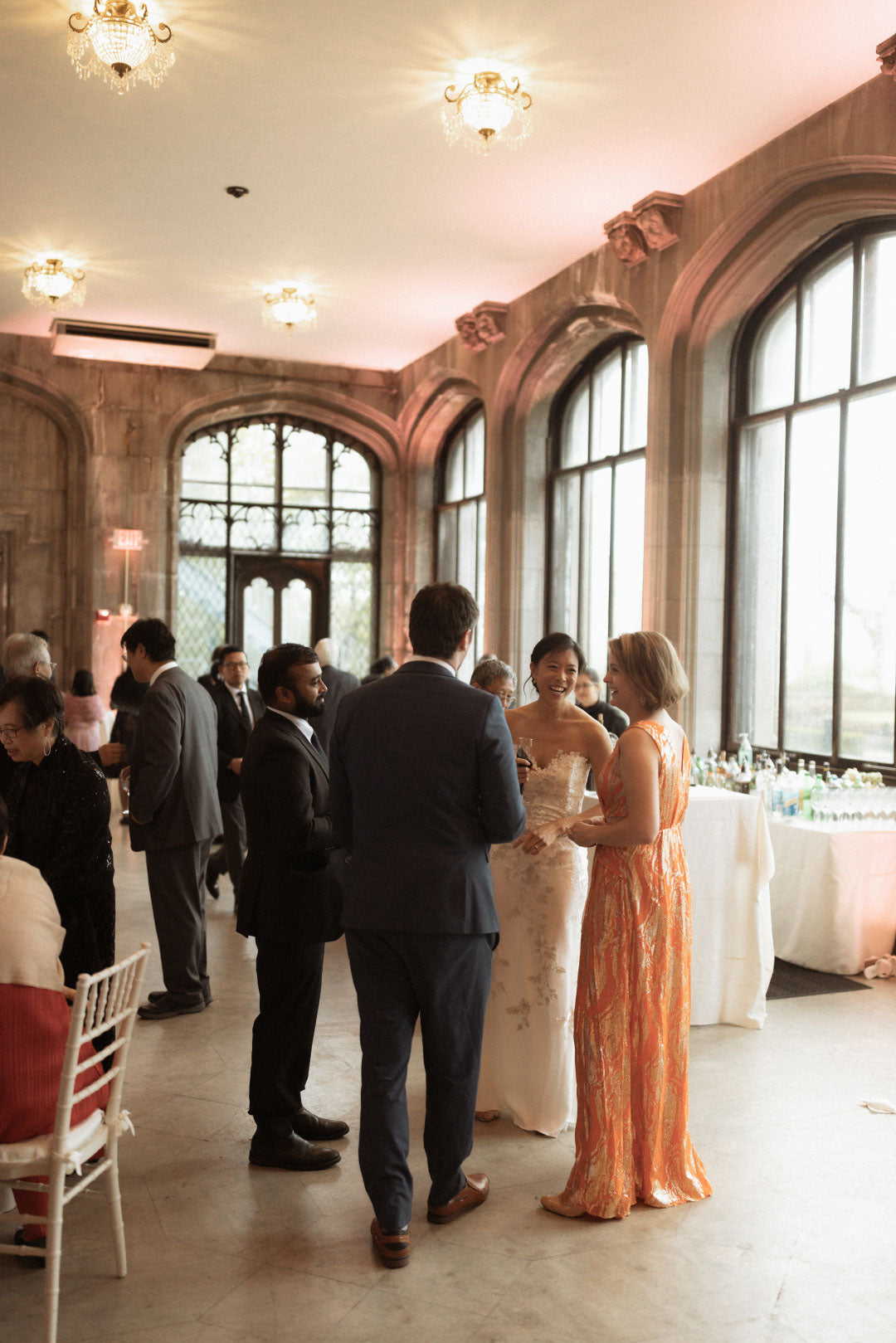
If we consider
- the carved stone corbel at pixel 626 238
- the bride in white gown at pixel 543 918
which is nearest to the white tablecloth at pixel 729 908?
the bride in white gown at pixel 543 918

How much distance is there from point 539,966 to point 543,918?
6.5 inches

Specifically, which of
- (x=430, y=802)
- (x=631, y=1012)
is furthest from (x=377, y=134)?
(x=631, y=1012)

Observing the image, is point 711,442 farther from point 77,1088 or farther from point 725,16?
point 77,1088

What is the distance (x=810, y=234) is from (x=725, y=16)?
203 centimetres

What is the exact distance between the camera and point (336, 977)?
607cm

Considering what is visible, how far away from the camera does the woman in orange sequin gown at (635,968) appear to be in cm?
342

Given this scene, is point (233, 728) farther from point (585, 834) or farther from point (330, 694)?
point (585, 834)

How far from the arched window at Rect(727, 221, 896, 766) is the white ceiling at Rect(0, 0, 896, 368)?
1.21 meters

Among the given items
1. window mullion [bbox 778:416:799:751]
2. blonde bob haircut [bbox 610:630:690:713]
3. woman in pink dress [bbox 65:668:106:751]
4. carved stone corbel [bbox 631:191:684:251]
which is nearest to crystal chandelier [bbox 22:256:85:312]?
woman in pink dress [bbox 65:668:106:751]

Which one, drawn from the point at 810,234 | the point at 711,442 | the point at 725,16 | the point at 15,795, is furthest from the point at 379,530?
the point at 15,795

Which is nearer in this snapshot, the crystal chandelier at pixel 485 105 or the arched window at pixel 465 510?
the crystal chandelier at pixel 485 105

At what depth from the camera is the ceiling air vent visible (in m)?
12.1

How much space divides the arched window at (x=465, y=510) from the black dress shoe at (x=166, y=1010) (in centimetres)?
787

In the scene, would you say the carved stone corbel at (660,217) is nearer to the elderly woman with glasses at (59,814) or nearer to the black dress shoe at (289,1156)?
the elderly woman with glasses at (59,814)
